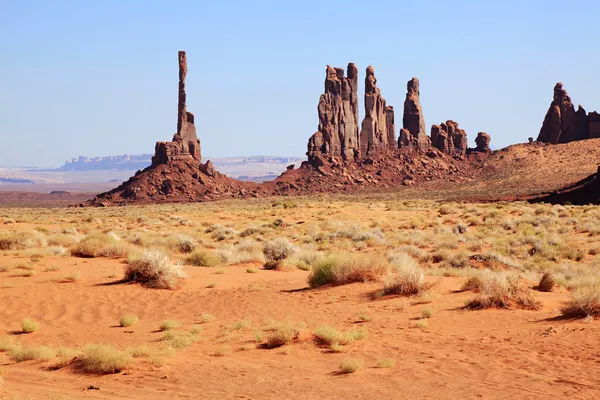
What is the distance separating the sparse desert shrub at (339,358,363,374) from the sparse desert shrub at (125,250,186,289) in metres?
8.52

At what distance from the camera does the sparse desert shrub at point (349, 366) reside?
35.3 feet

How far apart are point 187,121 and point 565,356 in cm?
10491

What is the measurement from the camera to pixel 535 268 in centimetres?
2369

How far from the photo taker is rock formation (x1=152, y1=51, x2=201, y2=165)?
108375mm

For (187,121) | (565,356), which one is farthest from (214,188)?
(565,356)

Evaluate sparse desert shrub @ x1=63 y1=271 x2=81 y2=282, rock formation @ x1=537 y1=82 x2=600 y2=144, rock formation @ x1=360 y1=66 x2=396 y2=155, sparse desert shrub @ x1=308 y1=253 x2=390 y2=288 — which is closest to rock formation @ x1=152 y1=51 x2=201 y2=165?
rock formation @ x1=360 y1=66 x2=396 y2=155

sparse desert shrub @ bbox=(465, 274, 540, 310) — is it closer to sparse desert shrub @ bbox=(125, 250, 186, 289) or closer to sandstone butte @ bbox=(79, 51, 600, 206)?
sparse desert shrub @ bbox=(125, 250, 186, 289)

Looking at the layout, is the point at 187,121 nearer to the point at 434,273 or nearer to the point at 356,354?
the point at 434,273

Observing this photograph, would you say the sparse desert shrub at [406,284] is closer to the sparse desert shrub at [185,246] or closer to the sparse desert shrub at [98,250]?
the sparse desert shrub at [98,250]

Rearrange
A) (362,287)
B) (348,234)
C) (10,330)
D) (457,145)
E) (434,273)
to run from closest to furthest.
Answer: (10,330) < (362,287) < (434,273) < (348,234) < (457,145)

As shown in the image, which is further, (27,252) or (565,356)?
(27,252)

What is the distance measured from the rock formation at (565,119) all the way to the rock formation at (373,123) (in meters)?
28.5

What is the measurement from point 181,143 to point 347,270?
94.5m

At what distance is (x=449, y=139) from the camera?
12756 centimetres
